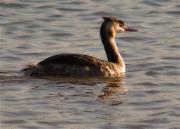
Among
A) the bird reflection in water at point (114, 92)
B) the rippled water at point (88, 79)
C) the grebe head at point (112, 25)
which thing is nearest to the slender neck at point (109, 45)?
the grebe head at point (112, 25)

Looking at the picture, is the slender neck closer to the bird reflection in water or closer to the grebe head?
the grebe head

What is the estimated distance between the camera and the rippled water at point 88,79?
40.2ft

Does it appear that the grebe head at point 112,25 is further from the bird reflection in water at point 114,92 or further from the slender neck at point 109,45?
the bird reflection in water at point 114,92

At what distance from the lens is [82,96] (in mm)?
13656

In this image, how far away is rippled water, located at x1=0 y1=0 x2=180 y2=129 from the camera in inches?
482

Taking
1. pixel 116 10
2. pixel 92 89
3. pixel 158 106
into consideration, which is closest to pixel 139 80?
pixel 92 89

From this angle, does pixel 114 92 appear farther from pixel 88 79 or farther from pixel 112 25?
pixel 112 25

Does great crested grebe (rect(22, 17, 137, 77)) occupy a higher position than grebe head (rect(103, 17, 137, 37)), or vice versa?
grebe head (rect(103, 17, 137, 37))

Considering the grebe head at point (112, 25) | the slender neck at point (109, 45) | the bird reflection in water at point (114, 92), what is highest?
the grebe head at point (112, 25)

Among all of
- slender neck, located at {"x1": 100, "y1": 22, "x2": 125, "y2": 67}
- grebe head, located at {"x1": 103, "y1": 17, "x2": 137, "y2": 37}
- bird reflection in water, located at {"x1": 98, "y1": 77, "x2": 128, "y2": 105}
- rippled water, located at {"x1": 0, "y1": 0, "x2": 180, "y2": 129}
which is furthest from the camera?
grebe head, located at {"x1": 103, "y1": 17, "x2": 137, "y2": 37}

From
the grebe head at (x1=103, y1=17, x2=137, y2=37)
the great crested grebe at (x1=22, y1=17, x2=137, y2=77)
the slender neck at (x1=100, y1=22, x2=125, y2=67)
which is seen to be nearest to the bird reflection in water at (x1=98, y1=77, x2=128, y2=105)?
the great crested grebe at (x1=22, y1=17, x2=137, y2=77)

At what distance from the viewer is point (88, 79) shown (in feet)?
50.3

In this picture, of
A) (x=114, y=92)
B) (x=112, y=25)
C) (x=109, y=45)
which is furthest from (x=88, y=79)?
(x=112, y=25)

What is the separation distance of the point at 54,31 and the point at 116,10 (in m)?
2.41
